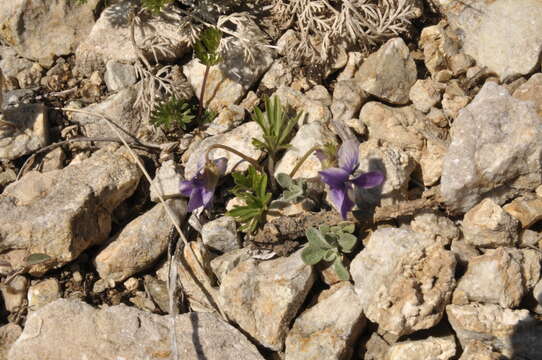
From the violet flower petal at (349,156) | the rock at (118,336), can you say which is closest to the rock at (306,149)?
the violet flower petal at (349,156)

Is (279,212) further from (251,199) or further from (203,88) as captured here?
(203,88)

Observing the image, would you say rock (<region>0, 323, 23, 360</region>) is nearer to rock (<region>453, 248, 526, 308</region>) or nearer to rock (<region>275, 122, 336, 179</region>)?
rock (<region>275, 122, 336, 179</region>)

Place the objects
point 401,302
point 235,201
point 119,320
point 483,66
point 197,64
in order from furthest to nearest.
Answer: point 197,64
point 483,66
point 235,201
point 119,320
point 401,302

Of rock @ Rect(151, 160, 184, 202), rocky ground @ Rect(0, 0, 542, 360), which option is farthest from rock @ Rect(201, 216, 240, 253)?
rock @ Rect(151, 160, 184, 202)

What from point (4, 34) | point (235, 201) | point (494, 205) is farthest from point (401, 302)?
point (4, 34)

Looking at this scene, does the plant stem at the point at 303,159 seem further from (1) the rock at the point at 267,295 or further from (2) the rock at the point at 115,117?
(2) the rock at the point at 115,117

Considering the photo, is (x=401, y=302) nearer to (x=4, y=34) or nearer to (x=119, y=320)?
(x=119, y=320)
